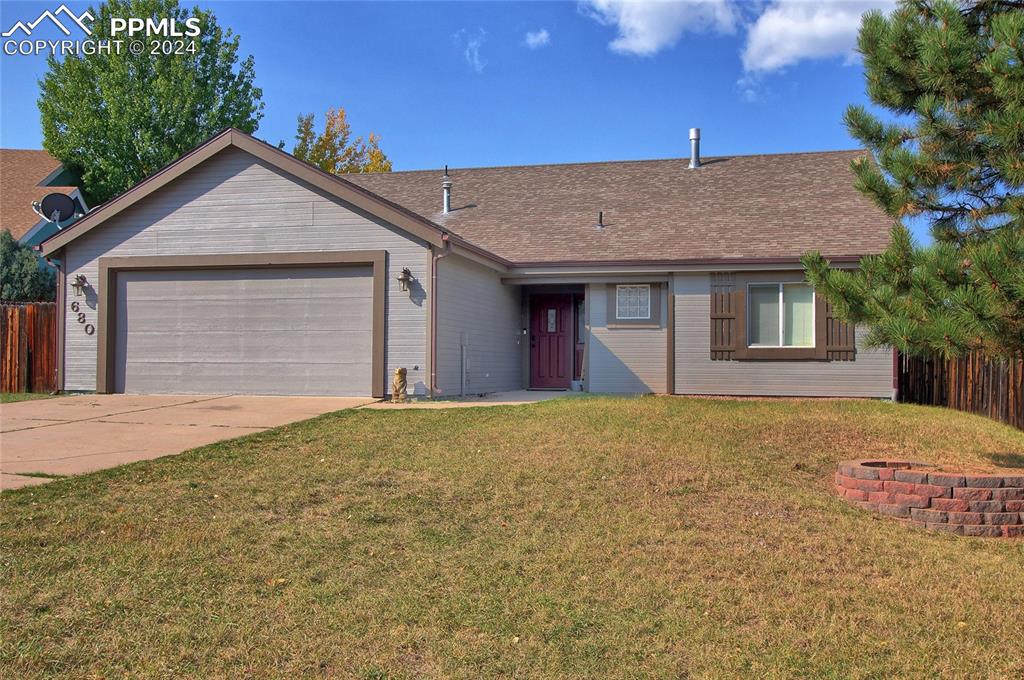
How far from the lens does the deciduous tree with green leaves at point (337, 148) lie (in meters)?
31.3

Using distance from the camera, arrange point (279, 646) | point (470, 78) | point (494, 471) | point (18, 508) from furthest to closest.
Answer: point (470, 78) → point (494, 471) → point (18, 508) → point (279, 646)

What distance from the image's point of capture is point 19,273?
1975cm

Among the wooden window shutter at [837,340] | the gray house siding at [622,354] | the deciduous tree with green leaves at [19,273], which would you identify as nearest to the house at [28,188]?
the deciduous tree with green leaves at [19,273]

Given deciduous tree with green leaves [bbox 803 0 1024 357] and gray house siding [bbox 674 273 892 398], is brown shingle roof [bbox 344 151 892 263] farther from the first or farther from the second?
deciduous tree with green leaves [bbox 803 0 1024 357]

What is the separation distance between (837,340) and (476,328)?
6385 millimetres

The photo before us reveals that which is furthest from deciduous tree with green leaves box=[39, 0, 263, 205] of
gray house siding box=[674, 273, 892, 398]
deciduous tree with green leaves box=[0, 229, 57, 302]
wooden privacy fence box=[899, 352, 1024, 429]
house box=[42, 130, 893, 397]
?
wooden privacy fence box=[899, 352, 1024, 429]

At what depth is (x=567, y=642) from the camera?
4281mm

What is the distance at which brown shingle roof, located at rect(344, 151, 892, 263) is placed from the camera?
15234mm

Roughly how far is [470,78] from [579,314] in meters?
6.08

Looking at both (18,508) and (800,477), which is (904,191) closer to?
(800,477)

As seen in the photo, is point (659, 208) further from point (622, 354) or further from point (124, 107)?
point (124, 107)

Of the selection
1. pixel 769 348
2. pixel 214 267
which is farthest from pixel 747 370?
pixel 214 267

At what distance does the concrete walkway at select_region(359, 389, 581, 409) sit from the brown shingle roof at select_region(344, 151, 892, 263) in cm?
259

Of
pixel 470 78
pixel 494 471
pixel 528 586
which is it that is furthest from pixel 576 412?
pixel 470 78
